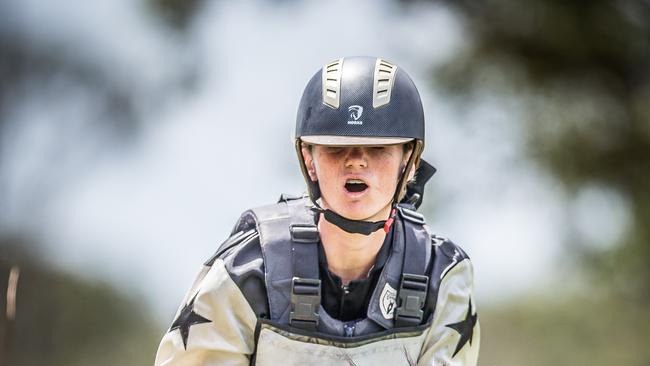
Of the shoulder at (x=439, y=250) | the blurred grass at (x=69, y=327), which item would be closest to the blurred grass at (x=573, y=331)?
the blurred grass at (x=69, y=327)

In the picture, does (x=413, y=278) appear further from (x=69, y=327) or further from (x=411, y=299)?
(x=69, y=327)

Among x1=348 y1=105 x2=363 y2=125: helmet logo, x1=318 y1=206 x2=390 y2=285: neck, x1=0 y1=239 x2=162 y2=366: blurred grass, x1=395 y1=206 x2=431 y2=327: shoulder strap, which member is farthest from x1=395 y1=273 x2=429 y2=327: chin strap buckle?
x1=0 y1=239 x2=162 y2=366: blurred grass

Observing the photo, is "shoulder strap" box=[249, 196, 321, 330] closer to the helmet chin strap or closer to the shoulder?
the helmet chin strap

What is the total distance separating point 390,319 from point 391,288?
0.10m

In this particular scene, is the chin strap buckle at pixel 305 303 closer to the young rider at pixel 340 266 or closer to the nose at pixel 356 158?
the young rider at pixel 340 266

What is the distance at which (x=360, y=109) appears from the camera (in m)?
3.07

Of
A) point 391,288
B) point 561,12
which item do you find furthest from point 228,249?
point 561,12

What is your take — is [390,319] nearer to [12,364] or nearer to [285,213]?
[285,213]

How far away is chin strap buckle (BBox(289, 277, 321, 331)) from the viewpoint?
9.98 feet

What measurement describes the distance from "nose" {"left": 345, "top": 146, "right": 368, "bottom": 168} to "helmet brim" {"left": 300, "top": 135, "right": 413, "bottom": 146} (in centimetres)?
4

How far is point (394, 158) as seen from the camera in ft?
10.4

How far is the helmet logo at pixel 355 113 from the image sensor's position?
120 inches

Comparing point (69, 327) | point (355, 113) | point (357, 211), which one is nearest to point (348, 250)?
point (357, 211)

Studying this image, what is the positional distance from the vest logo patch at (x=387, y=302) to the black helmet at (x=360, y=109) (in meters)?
0.29
